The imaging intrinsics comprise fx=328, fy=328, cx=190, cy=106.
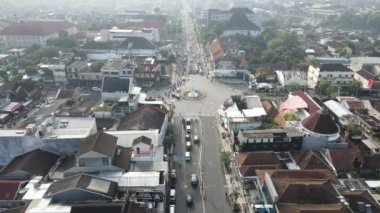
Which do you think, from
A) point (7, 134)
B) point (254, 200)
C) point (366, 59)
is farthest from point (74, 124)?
point (366, 59)

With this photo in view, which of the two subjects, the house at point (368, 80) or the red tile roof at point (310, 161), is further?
the house at point (368, 80)

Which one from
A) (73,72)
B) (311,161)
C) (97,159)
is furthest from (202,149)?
(73,72)

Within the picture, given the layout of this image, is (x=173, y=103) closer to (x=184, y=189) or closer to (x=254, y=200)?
(x=184, y=189)

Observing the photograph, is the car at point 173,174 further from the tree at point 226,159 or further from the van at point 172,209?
the tree at point 226,159

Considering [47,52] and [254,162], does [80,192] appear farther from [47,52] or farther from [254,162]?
[47,52]

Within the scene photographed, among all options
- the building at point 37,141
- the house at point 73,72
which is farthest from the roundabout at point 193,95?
the building at point 37,141

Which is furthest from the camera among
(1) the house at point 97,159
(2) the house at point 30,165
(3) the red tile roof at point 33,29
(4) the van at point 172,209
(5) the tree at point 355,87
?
(3) the red tile roof at point 33,29
